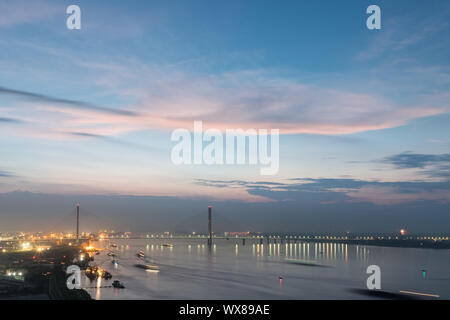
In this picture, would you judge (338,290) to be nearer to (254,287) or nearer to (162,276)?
(254,287)
